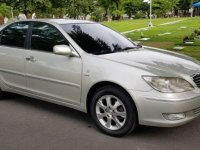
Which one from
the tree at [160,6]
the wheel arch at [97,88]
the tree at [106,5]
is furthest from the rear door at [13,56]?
the tree at [160,6]

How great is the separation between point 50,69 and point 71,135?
1101 mm

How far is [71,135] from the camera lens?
15.7 feet

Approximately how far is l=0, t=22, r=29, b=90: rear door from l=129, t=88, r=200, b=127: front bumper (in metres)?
2.24

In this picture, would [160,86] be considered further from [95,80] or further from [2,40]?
[2,40]

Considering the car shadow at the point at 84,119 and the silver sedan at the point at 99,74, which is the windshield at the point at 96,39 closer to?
the silver sedan at the point at 99,74

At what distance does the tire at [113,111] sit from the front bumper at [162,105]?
130 mm

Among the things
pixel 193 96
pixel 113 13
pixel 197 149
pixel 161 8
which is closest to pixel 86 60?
pixel 193 96

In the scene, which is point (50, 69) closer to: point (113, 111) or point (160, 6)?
point (113, 111)

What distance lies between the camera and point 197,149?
14.1ft

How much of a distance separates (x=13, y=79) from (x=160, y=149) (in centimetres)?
291

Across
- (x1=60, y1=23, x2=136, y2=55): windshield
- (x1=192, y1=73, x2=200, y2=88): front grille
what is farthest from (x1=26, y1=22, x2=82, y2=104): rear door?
(x1=192, y1=73, x2=200, y2=88): front grille

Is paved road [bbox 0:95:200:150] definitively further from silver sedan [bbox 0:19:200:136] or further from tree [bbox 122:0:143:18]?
tree [bbox 122:0:143:18]

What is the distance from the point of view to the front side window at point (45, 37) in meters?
5.39

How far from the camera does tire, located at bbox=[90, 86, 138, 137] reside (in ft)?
14.7
